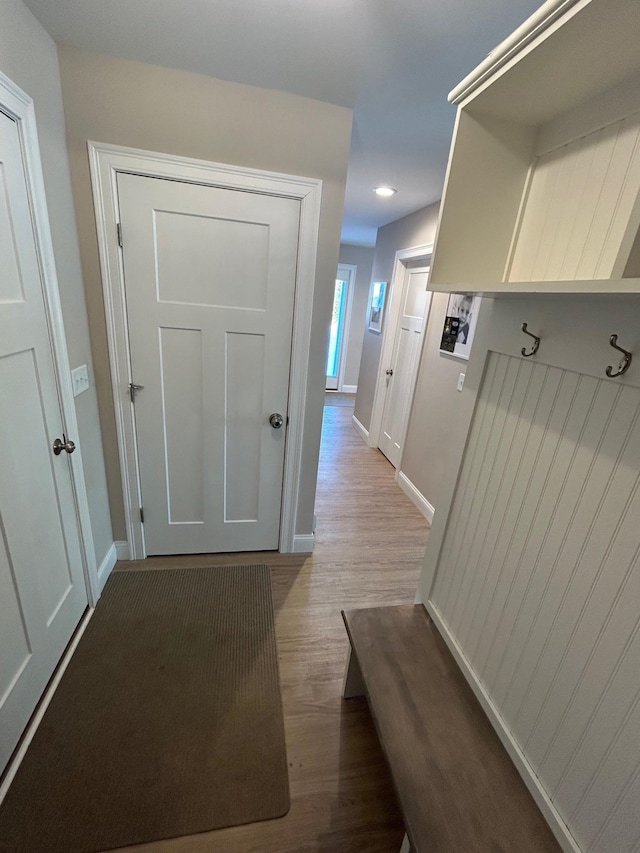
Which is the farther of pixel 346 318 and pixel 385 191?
pixel 346 318

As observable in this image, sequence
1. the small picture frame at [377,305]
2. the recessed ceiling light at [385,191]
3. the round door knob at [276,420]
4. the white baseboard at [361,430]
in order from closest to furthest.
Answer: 1. the round door knob at [276,420]
2. the recessed ceiling light at [385,191]
3. the small picture frame at [377,305]
4. the white baseboard at [361,430]

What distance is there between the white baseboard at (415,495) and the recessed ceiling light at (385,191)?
2357 mm

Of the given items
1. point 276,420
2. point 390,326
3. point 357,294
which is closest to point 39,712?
point 276,420

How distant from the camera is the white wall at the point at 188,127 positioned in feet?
4.90

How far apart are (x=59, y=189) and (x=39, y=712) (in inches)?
79.4

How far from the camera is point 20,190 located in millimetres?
1226

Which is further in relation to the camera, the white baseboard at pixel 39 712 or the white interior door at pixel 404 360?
the white interior door at pixel 404 360

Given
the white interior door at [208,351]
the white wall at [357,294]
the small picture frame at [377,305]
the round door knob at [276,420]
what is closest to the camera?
the white interior door at [208,351]

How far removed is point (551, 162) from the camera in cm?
97

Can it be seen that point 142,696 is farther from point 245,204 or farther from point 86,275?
point 245,204

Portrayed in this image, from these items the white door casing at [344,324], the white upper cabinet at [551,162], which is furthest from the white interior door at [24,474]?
the white door casing at [344,324]

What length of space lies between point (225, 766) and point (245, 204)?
2.27 m

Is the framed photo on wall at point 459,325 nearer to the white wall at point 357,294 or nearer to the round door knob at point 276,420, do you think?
the round door knob at point 276,420

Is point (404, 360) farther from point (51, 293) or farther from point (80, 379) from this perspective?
point (51, 293)
